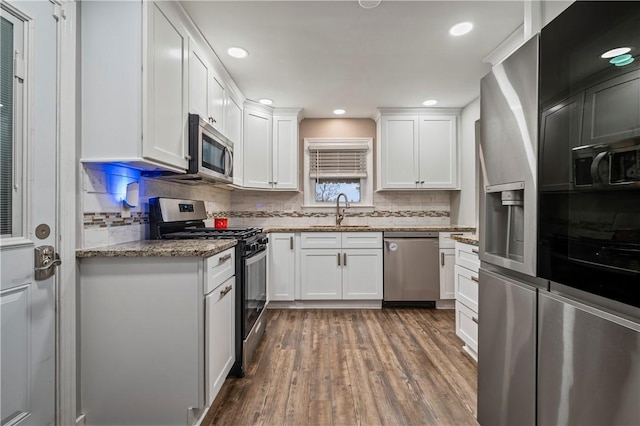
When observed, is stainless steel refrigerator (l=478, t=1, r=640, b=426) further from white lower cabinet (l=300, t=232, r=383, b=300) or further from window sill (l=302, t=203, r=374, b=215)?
window sill (l=302, t=203, r=374, b=215)

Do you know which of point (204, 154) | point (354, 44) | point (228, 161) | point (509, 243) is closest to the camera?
point (509, 243)

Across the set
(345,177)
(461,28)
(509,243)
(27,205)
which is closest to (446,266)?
(345,177)

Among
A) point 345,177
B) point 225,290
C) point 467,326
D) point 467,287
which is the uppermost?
point 345,177

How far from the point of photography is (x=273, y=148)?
3.65 meters

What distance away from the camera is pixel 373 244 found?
11.2ft

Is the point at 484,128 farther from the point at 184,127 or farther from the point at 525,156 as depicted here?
the point at 184,127

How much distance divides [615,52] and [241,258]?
189 cm

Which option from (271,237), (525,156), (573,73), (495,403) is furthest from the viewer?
(271,237)

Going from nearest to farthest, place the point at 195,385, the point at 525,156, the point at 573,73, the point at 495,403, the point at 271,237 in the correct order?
the point at 573,73, the point at 525,156, the point at 495,403, the point at 195,385, the point at 271,237

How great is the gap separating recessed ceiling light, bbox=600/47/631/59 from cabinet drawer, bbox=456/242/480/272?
1.56 meters

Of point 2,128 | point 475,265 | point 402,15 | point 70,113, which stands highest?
point 402,15

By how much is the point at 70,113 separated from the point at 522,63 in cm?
191

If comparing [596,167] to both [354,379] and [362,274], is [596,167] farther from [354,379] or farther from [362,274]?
[362,274]

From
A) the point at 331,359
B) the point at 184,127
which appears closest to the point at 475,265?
the point at 331,359
